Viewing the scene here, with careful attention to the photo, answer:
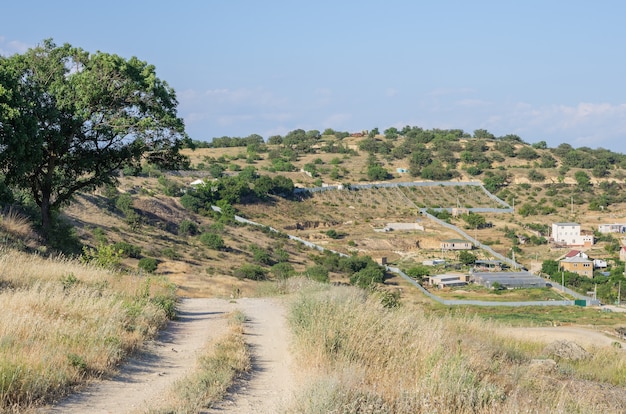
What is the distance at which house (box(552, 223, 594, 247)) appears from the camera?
243 ft

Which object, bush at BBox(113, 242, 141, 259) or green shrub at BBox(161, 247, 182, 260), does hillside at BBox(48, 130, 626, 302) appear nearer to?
green shrub at BBox(161, 247, 182, 260)

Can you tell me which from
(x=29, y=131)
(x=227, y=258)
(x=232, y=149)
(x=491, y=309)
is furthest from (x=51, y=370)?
(x=232, y=149)

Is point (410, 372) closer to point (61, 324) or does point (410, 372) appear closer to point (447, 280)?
point (61, 324)

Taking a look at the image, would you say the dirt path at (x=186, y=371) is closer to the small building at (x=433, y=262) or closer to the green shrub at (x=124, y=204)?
the green shrub at (x=124, y=204)

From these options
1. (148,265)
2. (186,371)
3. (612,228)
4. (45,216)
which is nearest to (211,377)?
(186,371)

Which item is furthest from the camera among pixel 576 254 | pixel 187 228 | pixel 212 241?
pixel 576 254

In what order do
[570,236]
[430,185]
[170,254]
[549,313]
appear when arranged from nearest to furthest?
[549,313]
[170,254]
[570,236]
[430,185]

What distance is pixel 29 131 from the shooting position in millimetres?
18047

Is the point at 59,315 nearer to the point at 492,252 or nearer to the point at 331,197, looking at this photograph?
the point at 492,252

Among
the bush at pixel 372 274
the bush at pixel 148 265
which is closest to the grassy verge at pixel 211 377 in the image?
the bush at pixel 148 265

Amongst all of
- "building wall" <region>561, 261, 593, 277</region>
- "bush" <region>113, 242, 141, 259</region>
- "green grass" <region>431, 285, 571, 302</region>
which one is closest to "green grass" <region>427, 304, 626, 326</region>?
"green grass" <region>431, 285, 571, 302</region>

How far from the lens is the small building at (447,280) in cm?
5509

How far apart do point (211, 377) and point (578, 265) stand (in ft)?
196

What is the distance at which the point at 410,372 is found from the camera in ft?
29.0
